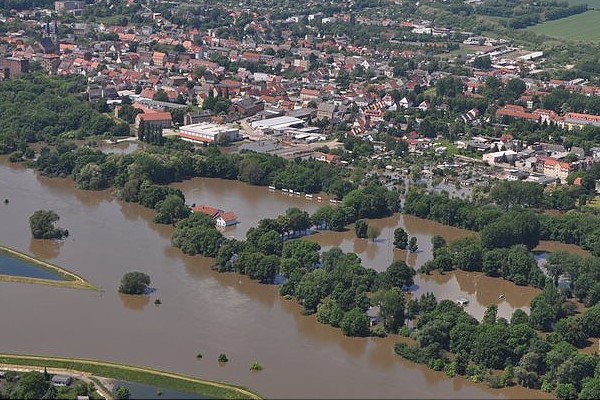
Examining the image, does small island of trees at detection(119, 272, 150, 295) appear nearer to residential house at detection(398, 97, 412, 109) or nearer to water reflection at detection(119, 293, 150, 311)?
water reflection at detection(119, 293, 150, 311)

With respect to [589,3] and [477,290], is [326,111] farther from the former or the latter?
[589,3]

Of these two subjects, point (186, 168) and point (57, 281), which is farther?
point (186, 168)

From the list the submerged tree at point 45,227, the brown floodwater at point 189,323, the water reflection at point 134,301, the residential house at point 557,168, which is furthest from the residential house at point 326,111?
the water reflection at point 134,301

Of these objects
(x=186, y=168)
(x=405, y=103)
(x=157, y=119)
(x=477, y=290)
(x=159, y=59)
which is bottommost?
(x=159, y=59)

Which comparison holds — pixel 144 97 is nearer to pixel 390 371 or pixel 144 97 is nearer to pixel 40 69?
pixel 40 69

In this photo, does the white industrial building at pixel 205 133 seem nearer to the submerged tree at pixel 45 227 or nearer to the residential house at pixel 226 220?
the residential house at pixel 226 220

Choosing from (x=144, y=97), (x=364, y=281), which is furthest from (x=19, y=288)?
(x=144, y=97)

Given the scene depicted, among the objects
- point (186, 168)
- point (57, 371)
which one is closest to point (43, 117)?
point (186, 168)

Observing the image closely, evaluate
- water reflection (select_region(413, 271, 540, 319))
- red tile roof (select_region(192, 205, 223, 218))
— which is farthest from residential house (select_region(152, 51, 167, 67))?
water reflection (select_region(413, 271, 540, 319))
